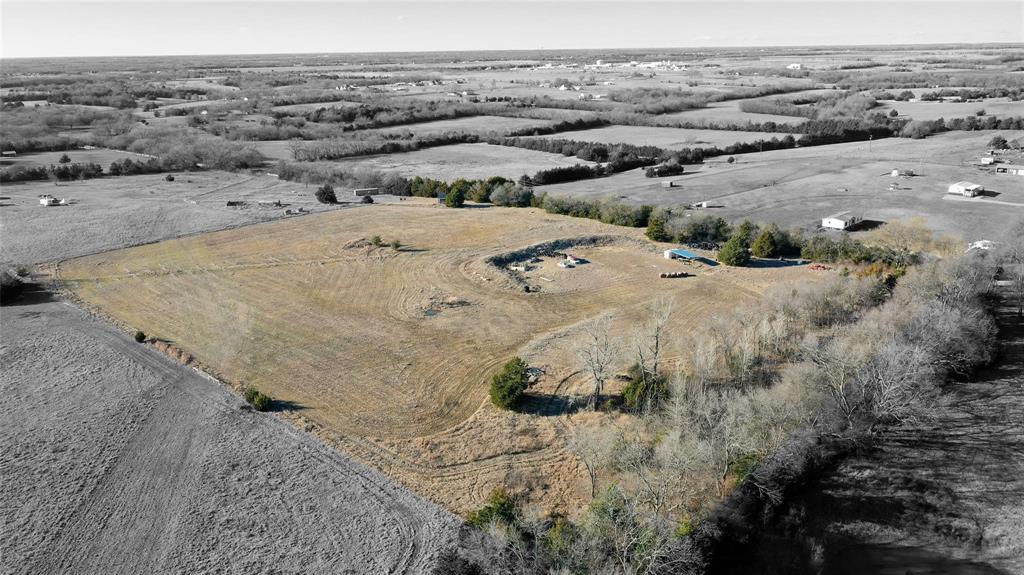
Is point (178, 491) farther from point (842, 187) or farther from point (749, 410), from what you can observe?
point (842, 187)

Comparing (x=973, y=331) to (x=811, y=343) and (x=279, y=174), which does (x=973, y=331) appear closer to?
(x=811, y=343)

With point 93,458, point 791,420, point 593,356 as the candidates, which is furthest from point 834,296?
point 93,458

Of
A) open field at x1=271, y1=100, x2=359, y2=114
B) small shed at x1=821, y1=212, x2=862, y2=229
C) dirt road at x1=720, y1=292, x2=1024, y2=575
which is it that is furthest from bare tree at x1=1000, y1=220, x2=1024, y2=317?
open field at x1=271, y1=100, x2=359, y2=114

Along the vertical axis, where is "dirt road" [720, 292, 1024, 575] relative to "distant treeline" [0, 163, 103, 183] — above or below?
below

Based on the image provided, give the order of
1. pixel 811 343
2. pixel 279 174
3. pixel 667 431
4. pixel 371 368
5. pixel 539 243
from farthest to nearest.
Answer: pixel 279 174, pixel 539 243, pixel 371 368, pixel 811 343, pixel 667 431

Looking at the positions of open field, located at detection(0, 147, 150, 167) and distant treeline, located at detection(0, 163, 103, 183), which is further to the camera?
open field, located at detection(0, 147, 150, 167)

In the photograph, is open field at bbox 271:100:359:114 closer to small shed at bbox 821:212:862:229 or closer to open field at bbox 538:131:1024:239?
open field at bbox 538:131:1024:239
